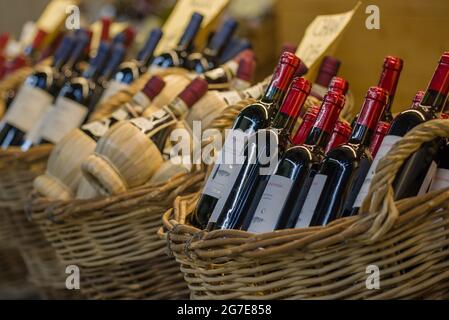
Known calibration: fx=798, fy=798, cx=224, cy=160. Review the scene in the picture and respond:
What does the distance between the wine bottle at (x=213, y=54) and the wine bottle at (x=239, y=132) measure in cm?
70

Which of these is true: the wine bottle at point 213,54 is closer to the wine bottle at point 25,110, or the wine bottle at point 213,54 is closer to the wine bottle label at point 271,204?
the wine bottle at point 25,110

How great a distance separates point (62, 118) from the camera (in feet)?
6.71

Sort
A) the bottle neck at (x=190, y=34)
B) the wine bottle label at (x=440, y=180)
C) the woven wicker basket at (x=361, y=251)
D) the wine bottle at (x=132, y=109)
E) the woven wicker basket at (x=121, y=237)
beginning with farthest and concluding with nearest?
the bottle neck at (x=190, y=34) < the wine bottle at (x=132, y=109) < the woven wicker basket at (x=121, y=237) < the wine bottle label at (x=440, y=180) < the woven wicker basket at (x=361, y=251)

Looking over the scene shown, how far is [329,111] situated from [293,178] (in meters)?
0.13

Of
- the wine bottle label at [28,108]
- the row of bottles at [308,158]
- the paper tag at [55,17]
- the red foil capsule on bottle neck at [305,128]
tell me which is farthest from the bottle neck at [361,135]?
the paper tag at [55,17]

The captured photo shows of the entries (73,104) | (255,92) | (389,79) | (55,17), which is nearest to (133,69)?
(73,104)

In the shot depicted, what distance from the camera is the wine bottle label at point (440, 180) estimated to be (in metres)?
1.15

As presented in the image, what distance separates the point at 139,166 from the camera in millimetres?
1617

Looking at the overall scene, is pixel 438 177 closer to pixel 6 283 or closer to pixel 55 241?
pixel 55 241

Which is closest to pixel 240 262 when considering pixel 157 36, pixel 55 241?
pixel 55 241

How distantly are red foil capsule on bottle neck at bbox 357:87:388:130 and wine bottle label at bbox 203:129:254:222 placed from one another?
193 millimetres

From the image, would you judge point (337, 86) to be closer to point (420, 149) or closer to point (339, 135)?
point (339, 135)

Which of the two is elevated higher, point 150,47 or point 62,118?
point 150,47

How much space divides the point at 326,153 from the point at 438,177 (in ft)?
0.58
